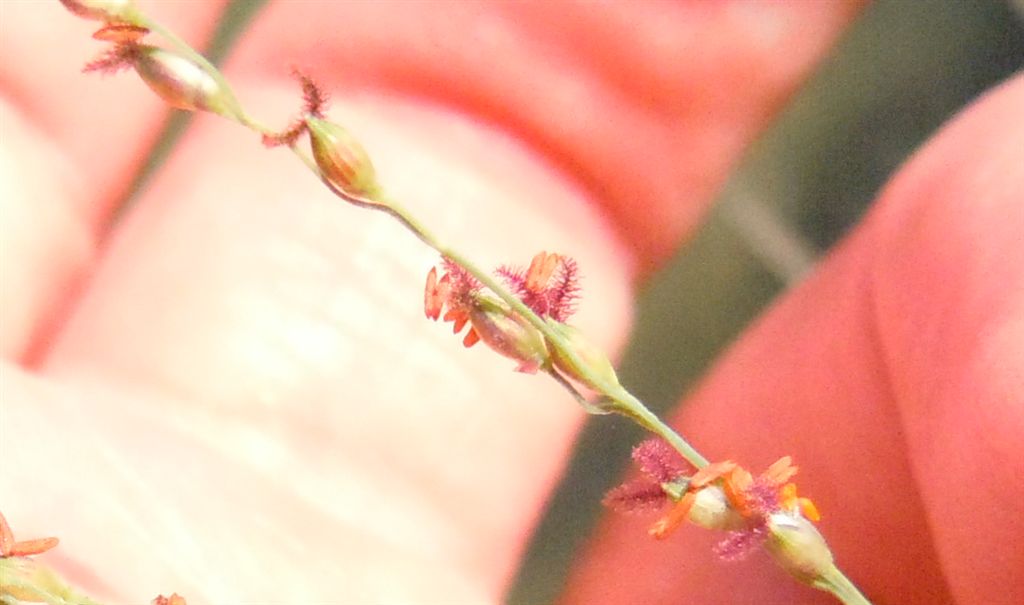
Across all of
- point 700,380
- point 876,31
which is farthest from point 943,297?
point 876,31

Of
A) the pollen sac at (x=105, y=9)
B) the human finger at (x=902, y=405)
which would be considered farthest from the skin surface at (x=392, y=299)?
the pollen sac at (x=105, y=9)

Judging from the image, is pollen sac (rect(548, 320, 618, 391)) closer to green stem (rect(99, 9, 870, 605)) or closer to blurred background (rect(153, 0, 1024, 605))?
green stem (rect(99, 9, 870, 605))

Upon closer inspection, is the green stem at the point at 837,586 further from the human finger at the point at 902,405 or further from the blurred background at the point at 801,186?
the blurred background at the point at 801,186

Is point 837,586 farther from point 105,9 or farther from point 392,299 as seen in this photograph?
point 392,299

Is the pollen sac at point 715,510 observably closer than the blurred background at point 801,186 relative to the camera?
Yes

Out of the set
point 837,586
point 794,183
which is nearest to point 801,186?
point 794,183

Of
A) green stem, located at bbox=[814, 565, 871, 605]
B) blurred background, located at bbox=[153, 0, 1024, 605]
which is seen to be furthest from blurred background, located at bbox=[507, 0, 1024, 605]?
green stem, located at bbox=[814, 565, 871, 605]
